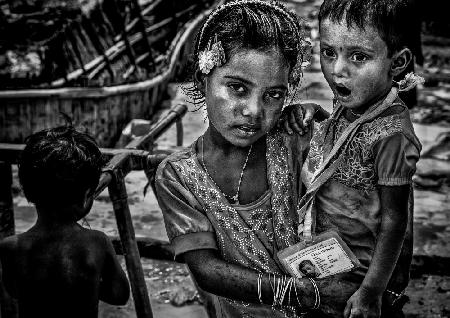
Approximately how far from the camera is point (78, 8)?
8.71 m

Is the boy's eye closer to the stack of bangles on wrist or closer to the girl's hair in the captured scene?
the girl's hair

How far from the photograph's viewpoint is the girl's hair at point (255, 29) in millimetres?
1671

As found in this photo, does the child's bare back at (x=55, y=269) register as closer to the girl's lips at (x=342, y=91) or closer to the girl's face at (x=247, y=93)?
the girl's face at (x=247, y=93)

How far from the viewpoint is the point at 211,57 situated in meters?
1.68

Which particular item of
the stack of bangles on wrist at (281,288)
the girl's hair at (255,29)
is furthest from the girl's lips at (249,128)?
the stack of bangles on wrist at (281,288)

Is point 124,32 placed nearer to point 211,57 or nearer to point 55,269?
point 55,269

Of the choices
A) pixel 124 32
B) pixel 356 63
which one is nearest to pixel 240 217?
pixel 356 63

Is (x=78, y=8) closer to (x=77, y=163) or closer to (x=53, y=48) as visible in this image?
(x=53, y=48)

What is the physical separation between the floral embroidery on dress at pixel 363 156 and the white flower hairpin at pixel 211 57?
46cm

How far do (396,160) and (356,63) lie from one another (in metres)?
0.33

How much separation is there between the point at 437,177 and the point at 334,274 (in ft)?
14.5

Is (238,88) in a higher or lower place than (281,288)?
higher

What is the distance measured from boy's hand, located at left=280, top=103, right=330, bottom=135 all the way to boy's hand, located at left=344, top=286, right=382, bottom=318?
0.56 meters

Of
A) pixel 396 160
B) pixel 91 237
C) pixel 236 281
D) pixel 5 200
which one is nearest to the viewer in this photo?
pixel 396 160
